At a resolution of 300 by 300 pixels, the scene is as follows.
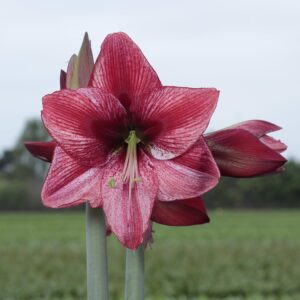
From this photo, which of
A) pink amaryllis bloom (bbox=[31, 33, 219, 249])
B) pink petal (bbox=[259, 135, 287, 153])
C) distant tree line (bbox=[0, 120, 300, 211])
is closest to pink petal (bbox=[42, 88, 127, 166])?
pink amaryllis bloom (bbox=[31, 33, 219, 249])

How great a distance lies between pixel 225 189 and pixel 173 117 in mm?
38111

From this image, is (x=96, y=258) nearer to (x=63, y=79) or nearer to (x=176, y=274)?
(x=63, y=79)

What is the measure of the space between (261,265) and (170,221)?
7.57 m

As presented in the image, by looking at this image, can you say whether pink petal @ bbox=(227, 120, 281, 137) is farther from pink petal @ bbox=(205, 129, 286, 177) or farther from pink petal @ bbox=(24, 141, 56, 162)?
pink petal @ bbox=(24, 141, 56, 162)

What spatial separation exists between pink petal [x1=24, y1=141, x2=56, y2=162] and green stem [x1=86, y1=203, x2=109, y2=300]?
57 millimetres

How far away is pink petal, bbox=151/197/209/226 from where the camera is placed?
496 millimetres

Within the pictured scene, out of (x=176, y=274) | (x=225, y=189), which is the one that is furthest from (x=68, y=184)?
(x=225, y=189)

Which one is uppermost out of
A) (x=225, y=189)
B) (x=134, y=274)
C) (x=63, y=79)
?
(x=63, y=79)

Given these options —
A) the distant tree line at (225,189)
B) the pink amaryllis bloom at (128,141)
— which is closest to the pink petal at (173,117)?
the pink amaryllis bloom at (128,141)

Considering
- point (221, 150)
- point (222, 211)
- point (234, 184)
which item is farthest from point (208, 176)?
point (222, 211)

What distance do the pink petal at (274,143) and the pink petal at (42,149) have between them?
0.51ft

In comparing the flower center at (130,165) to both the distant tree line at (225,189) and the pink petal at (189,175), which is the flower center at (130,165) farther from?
the distant tree line at (225,189)

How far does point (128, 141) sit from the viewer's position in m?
0.52

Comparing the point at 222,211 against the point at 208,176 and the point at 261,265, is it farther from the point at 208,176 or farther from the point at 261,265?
the point at 208,176
